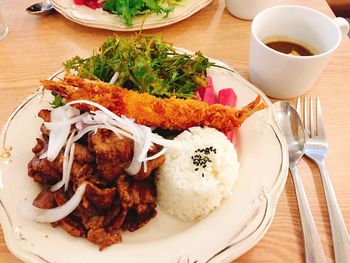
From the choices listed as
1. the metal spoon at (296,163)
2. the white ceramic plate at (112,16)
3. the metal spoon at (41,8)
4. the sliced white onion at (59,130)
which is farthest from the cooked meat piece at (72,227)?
the metal spoon at (41,8)

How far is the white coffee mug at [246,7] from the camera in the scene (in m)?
2.19

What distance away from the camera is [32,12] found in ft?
7.46

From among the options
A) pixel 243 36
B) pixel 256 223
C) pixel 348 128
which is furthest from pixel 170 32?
pixel 256 223

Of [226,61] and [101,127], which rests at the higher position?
[101,127]

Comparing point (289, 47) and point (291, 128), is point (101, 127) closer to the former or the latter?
point (291, 128)

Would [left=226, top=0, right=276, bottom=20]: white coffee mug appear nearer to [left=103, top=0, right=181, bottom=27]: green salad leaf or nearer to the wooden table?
the wooden table

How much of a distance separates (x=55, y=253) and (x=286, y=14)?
4.99 feet

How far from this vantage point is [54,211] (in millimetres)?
1259

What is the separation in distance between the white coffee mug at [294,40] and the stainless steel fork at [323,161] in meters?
0.13

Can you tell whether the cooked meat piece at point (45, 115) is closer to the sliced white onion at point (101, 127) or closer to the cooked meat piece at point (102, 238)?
the sliced white onion at point (101, 127)

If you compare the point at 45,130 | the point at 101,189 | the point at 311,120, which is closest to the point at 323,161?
the point at 311,120

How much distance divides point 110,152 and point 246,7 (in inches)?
56.2

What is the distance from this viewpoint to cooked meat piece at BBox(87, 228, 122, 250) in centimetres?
122

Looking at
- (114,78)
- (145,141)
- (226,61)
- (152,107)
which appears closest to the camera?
(145,141)
